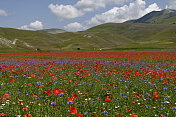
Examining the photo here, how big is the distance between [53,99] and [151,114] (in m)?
2.73

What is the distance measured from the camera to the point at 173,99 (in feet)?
16.3

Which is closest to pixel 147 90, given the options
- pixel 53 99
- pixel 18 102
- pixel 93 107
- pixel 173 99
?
pixel 173 99

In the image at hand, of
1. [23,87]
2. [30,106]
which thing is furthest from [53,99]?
[23,87]

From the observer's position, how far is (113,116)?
3584 mm

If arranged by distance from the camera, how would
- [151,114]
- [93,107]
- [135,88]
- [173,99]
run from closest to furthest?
[151,114] → [93,107] → [173,99] → [135,88]

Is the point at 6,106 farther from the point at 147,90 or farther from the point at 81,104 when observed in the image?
the point at 147,90

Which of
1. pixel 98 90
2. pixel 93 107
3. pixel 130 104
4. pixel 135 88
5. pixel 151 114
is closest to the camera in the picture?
pixel 151 114

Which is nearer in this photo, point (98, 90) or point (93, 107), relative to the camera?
point (93, 107)

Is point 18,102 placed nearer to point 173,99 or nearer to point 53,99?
point 53,99

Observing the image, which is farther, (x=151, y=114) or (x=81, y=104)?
(x=81, y=104)

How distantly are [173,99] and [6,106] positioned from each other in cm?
456

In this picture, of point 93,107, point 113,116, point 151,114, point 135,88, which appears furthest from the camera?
point 135,88

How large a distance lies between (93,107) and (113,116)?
814mm

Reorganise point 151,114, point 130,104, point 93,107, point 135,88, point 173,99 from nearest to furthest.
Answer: point 151,114
point 93,107
point 130,104
point 173,99
point 135,88
